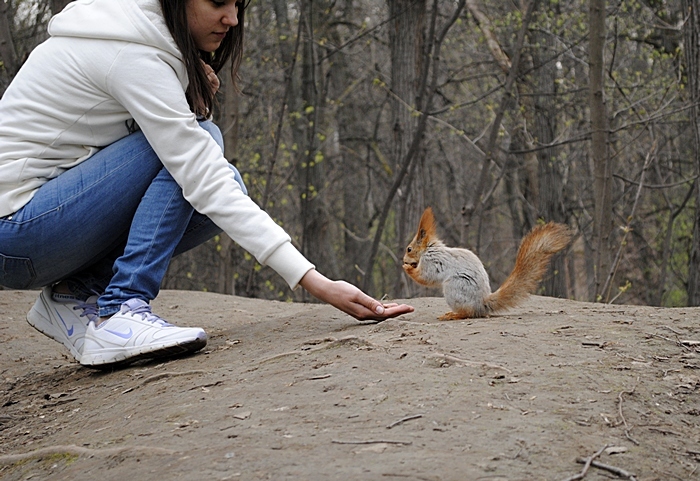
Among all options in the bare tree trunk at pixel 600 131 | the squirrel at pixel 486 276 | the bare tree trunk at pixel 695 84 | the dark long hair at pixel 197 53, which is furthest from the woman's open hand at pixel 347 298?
the bare tree trunk at pixel 695 84

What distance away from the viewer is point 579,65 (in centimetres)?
1068

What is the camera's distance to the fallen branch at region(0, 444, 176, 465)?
210 centimetres

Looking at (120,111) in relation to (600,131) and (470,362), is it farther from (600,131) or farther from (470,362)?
(600,131)

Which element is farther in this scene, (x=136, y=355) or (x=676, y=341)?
(x=136, y=355)

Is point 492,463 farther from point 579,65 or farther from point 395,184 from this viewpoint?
point 579,65

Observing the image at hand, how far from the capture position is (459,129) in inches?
441

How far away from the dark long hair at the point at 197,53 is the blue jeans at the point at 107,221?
0.90 feet

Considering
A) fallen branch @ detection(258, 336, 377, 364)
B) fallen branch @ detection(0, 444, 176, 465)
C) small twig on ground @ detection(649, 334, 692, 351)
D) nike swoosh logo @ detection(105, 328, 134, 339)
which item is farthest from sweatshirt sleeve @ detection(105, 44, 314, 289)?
small twig on ground @ detection(649, 334, 692, 351)

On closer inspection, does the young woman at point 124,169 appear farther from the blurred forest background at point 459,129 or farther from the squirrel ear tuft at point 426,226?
the blurred forest background at point 459,129

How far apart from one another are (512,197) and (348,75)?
10.8 feet

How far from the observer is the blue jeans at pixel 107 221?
117 inches

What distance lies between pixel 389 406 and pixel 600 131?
15.6 feet

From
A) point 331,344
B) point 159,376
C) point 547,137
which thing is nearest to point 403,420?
point 331,344

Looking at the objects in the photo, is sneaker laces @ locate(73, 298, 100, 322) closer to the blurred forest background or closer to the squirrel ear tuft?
the squirrel ear tuft
